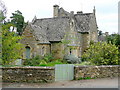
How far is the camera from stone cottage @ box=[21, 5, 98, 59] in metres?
27.1

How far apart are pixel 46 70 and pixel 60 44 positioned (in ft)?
53.7

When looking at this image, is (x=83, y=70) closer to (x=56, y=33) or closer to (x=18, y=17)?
(x=56, y=33)

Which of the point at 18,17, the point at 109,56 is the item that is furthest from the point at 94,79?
the point at 18,17

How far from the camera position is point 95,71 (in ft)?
45.6

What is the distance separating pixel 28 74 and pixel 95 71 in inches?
211

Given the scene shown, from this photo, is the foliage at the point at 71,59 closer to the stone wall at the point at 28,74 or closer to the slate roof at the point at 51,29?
the slate roof at the point at 51,29

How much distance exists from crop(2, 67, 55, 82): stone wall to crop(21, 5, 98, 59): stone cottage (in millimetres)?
14082

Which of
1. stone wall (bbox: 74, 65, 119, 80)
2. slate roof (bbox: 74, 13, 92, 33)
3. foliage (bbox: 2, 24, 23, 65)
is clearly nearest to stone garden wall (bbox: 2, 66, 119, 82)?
foliage (bbox: 2, 24, 23, 65)

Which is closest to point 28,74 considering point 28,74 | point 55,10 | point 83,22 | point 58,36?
point 28,74

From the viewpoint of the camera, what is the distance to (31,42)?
2700 centimetres

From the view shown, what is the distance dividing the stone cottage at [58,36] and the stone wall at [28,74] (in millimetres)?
14082

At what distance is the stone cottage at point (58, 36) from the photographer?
2709 cm

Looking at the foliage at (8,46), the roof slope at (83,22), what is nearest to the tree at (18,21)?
the roof slope at (83,22)

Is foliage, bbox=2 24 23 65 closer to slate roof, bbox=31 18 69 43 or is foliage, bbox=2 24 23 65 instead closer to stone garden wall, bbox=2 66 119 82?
stone garden wall, bbox=2 66 119 82
